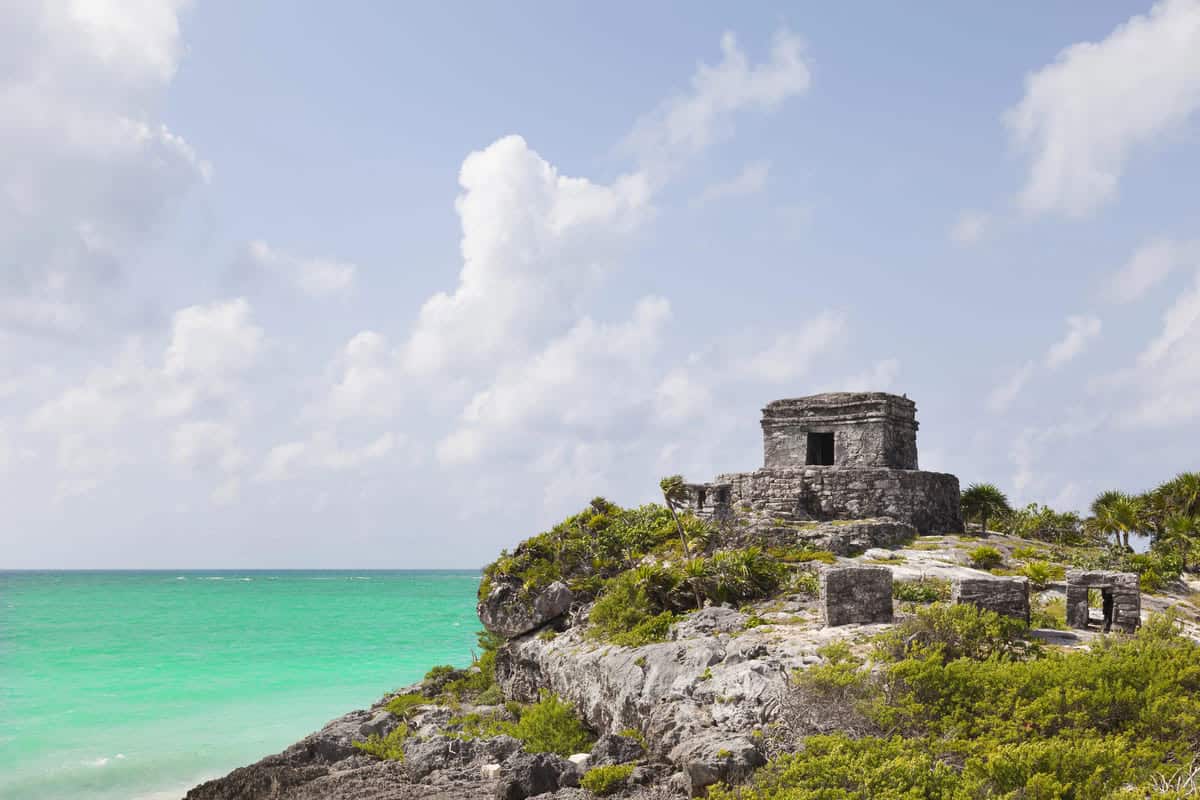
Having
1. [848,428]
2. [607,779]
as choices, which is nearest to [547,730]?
[607,779]

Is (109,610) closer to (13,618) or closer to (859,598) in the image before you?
(13,618)

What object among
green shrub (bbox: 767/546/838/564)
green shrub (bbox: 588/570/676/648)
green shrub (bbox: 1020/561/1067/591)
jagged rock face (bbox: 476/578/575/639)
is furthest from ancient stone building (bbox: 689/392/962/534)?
green shrub (bbox: 588/570/676/648)

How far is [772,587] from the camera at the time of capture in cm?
1731

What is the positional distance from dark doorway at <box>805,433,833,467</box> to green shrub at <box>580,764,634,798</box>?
1374 cm

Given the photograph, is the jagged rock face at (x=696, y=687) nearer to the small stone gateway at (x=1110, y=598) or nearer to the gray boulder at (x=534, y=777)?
the gray boulder at (x=534, y=777)

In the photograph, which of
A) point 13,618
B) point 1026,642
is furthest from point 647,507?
point 13,618

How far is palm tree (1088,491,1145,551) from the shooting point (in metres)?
25.6

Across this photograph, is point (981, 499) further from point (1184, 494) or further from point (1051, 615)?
point (1051, 615)

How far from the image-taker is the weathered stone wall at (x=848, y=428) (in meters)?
23.6

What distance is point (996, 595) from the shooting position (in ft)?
43.4

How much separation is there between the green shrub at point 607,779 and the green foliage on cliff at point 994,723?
2283 millimetres

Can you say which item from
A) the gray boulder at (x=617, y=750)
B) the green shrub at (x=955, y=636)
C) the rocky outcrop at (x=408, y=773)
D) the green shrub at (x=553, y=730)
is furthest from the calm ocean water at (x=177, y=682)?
the green shrub at (x=955, y=636)

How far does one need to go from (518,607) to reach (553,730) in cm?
546

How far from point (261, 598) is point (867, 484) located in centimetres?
8496
